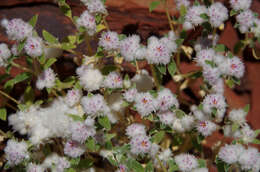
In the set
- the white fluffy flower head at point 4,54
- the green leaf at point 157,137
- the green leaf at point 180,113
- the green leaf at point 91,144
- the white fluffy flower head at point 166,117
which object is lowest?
the green leaf at point 91,144

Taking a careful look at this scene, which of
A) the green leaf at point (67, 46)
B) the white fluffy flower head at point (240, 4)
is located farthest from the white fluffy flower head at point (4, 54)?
the white fluffy flower head at point (240, 4)

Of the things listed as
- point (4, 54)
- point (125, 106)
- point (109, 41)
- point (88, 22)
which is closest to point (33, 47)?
point (4, 54)

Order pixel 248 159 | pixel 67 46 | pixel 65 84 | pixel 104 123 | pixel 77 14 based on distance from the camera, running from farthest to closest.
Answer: pixel 77 14, pixel 65 84, pixel 67 46, pixel 104 123, pixel 248 159

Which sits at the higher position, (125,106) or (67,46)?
(67,46)

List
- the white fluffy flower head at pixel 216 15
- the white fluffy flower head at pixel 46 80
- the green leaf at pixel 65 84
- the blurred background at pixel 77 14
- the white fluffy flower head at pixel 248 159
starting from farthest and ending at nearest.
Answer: the blurred background at pixel 77 14 → the green leaf at pixel 65 84 → the white fluffy flower head at pixel 46 80 → the white fluffy flower head at pixel 216 15 → the white fluffy flower head at pixel 248 159

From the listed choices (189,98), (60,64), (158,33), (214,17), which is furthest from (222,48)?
(60,64)

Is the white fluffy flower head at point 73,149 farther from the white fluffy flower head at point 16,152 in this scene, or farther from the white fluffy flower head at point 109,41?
the white fluffy flower head at point 109,41

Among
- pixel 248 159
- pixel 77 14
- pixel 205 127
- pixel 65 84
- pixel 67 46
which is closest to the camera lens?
pixel 248 159

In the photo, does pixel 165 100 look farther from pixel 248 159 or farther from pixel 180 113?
pixel 248 159

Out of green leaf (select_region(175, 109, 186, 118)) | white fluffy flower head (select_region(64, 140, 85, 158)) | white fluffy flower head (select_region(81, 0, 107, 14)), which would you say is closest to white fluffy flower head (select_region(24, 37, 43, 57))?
white fluffy flower head (select_region(81, 0, 107, 14))

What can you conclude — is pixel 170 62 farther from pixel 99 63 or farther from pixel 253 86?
pixel 253 86

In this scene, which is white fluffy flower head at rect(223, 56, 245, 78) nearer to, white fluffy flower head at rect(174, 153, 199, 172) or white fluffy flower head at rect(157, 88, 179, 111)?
white fluffy flower head at rect(157, 88, 179, 111)

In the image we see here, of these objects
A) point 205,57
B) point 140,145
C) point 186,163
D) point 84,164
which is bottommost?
point 84,164
